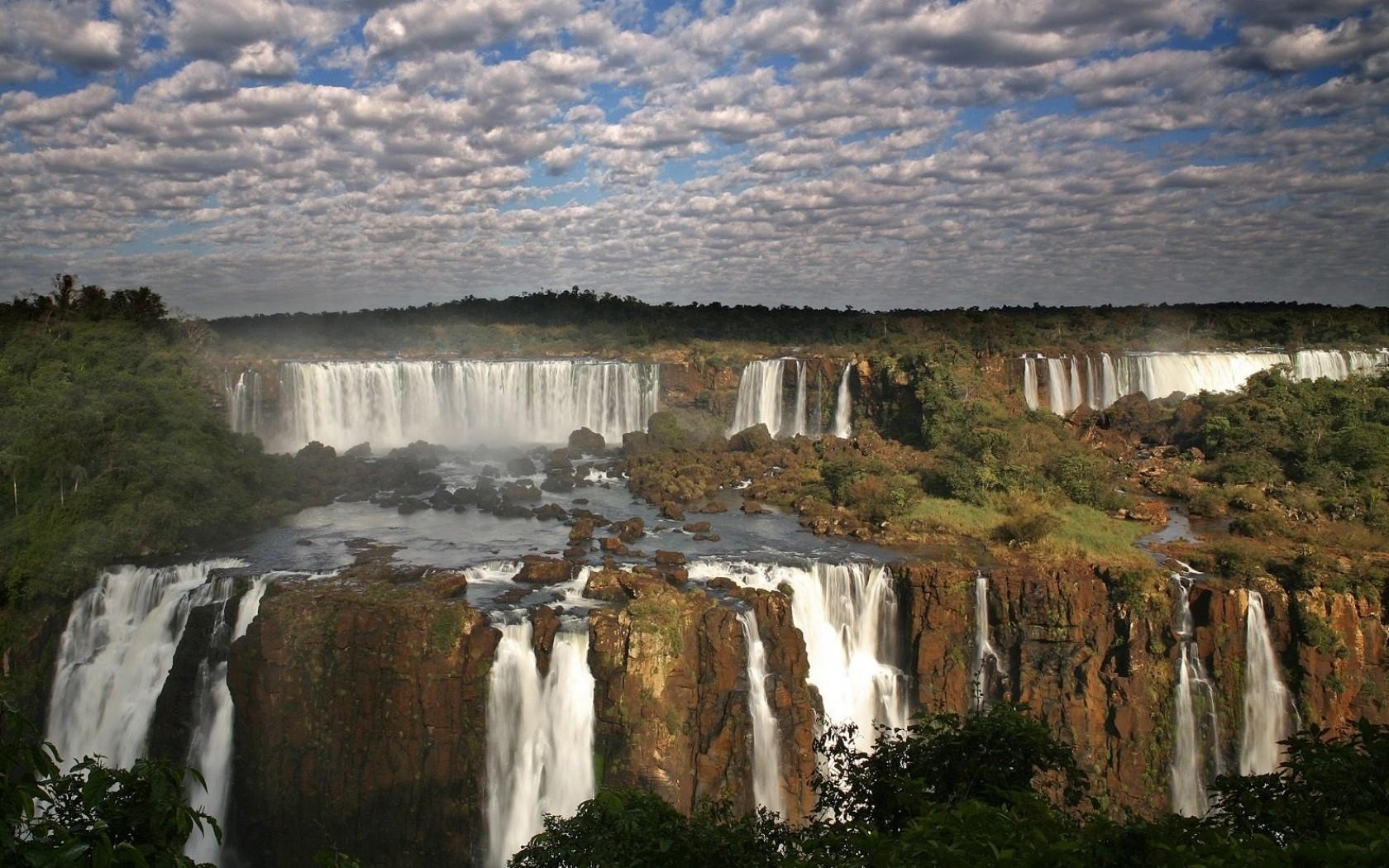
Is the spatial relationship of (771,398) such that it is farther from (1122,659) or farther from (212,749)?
(212,749)

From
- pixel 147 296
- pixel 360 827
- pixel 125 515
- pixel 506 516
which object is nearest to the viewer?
pixel 360 827

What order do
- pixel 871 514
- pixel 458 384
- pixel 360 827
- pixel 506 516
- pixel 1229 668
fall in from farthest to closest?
pixel 458 384, pixel 506 516, pixel 871 514, pixel 1229 668, pixel 360 827

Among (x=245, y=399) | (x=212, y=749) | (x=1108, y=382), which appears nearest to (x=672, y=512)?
(x=212, y=749)

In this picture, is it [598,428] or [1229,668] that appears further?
[598,428]

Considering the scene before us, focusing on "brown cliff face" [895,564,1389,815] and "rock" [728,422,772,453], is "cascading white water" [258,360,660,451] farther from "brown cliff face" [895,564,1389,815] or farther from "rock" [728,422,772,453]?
"brown cliff face" [895,564,1389,815]

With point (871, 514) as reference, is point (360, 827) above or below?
below

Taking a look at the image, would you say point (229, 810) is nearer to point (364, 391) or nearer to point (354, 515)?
point (354, 515)

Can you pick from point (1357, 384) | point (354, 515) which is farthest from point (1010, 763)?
point (1357, 384)

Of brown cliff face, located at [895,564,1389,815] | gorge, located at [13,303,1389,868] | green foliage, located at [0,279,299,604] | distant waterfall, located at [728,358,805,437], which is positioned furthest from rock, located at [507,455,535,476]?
brown cliff face, located at [895,564,1389,815]
